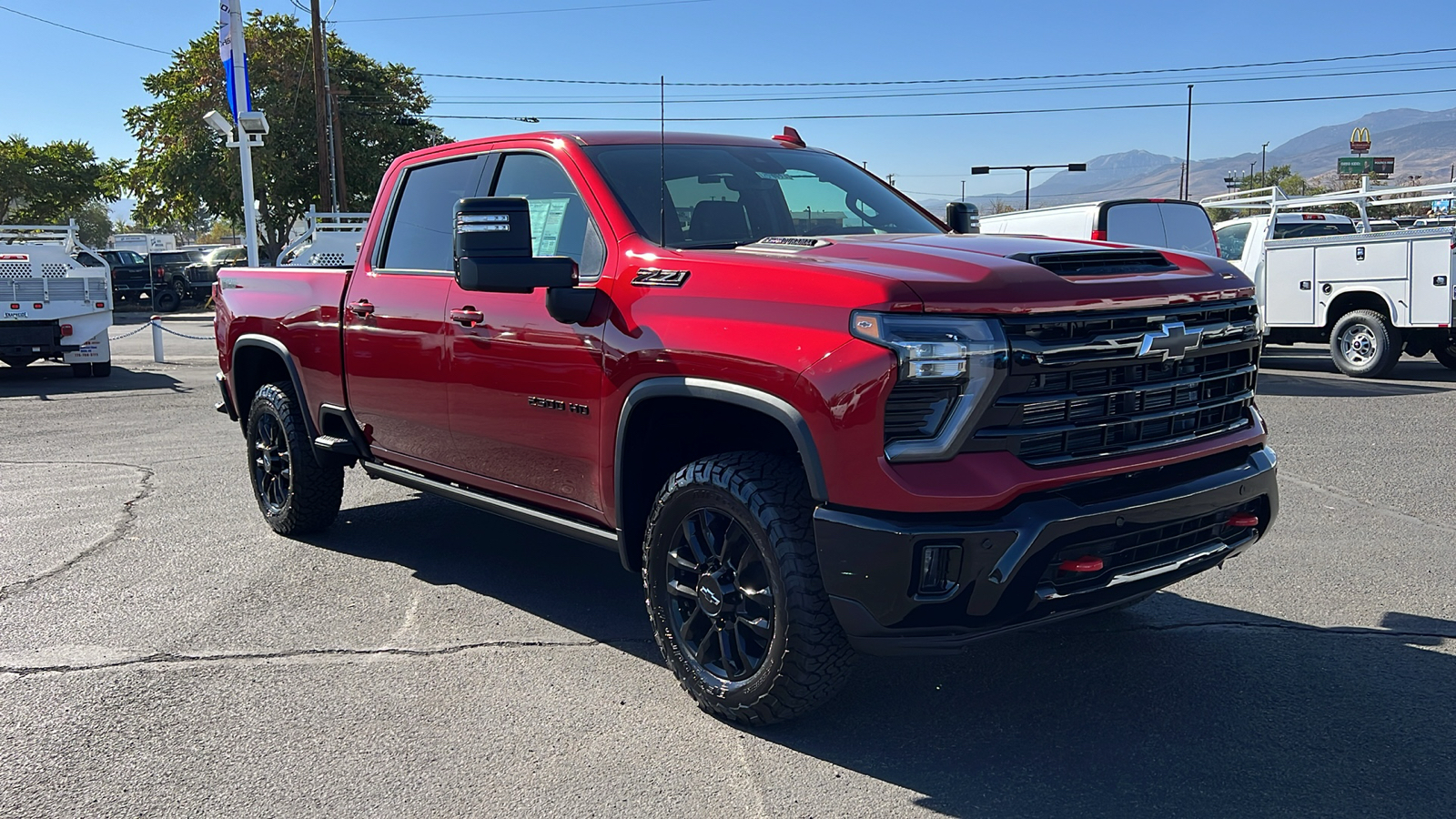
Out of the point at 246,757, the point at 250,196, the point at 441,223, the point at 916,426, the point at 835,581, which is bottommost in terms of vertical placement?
the point at 246,757

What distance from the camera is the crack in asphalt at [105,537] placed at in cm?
545

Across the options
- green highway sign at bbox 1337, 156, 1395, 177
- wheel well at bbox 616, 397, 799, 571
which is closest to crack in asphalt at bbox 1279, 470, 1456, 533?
wheel well at bbox 616, 397, 799, 571

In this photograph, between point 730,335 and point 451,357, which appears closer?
point 730,335

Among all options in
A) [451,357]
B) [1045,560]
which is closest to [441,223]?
[451,357]

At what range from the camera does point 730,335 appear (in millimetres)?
3518

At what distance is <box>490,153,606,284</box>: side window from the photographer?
420 cm

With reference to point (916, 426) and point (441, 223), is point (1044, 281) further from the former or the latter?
point (441, 223)

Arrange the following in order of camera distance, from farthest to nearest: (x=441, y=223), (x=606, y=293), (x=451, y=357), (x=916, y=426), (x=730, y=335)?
(x=441, y=223) → (x=451, y=357) → (x=606, y=293) → (x=730, y=335) → (x=916, y=426)

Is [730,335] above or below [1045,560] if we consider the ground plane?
above

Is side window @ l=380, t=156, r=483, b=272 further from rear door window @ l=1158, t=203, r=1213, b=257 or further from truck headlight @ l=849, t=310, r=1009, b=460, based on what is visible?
rear door window @ l=1158, t=203, r=1213, b=257

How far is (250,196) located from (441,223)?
16.2 metres

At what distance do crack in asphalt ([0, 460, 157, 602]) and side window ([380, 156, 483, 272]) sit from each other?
7.36 feet

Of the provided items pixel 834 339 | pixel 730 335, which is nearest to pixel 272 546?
pixel 730 335

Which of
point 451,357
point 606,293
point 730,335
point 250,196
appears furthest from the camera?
point 250,196
